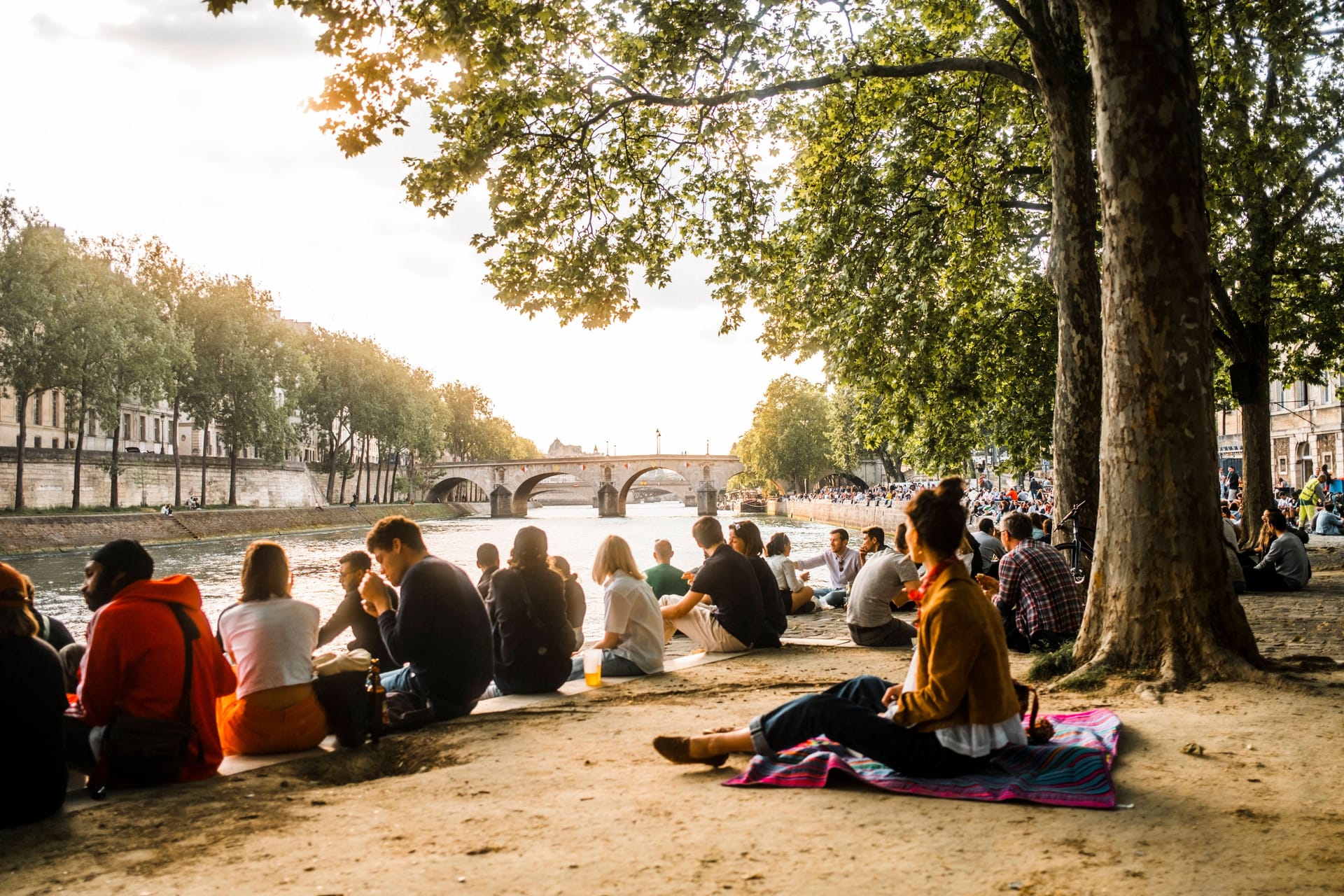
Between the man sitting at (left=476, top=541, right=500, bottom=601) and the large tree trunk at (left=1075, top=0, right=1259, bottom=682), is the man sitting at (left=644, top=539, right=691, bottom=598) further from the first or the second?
the large tree trunk at (left=1075, top=0, right=1259, bottom=682)

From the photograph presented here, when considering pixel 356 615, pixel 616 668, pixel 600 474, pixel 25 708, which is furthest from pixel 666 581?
pixel 600 474

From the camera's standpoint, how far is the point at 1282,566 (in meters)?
12.3

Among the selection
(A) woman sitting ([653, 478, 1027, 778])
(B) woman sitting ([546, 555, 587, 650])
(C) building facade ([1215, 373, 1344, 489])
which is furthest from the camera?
(C) building facade ([1215, 373, 1344, 489])

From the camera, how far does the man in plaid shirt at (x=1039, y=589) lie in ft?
25.0

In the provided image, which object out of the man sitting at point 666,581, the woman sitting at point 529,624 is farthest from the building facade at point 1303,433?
the woman sitting at point 529,624

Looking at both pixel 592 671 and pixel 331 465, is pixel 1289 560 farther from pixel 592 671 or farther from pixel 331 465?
pixel 331 465

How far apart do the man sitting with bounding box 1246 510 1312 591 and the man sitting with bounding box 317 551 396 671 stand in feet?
33.7

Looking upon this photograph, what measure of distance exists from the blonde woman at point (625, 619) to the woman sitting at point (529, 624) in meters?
0.56

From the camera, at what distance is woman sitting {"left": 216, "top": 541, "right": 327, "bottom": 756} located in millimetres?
5012

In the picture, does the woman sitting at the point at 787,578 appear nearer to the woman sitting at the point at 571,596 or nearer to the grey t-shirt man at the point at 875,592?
Result: the grey t-shirt man at the point at 875,592

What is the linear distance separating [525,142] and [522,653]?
17.9 ft

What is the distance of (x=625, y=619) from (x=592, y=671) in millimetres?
455

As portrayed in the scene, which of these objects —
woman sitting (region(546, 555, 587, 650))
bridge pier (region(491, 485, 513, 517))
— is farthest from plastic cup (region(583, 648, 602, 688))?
bridge pier (region(491, 485, 513, 517))

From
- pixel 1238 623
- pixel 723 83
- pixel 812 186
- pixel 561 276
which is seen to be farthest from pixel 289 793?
pixel 812 186
